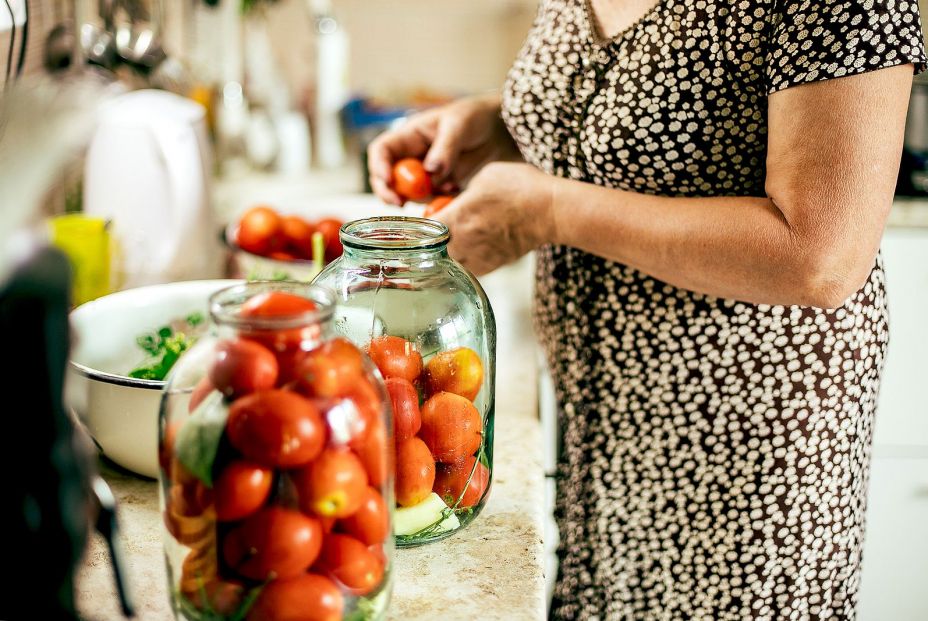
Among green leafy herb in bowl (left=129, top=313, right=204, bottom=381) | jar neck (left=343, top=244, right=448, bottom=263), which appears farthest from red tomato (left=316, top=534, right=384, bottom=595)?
green leafy herb in bowl (left=129, top=313, right=204, bottom=381)

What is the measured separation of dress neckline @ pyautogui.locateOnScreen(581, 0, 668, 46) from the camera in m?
0.87

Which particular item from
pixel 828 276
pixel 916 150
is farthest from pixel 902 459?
pixel 828 276

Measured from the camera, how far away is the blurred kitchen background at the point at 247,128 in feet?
3.43

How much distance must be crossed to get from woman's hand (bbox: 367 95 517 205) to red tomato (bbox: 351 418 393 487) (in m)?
0.61

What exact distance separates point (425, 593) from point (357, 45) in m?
2.38

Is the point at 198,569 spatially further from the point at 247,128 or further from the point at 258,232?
the point at 247,128

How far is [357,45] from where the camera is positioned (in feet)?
9.13

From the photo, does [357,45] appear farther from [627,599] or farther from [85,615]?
[85,615]

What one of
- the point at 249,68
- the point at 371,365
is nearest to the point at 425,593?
the point at 371,365

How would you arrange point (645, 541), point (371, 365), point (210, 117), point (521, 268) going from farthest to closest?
point (210, 117)
point (521, 268)
point (645, 541)
point (371, 365)

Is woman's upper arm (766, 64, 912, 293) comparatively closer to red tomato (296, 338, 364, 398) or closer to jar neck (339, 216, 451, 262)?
jar neck (339, 216, 451, 262)

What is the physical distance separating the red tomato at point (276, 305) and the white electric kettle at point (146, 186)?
794 millimetres

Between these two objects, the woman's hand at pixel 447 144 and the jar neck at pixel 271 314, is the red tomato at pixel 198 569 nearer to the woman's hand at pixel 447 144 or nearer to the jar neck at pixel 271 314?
the jar neck at pixel 271 314

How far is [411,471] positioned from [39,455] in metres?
0.32
